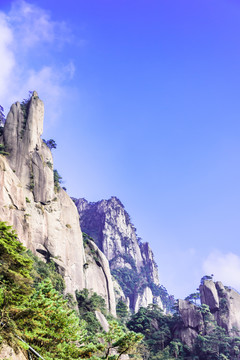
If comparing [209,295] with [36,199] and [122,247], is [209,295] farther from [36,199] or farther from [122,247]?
[122,247]

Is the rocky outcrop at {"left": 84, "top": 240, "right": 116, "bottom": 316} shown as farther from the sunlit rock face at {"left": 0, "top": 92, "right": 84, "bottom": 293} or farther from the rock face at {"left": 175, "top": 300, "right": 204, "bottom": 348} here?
the rock face at {"left": 175, "top": 300, "right": 204, "bottom": 348}

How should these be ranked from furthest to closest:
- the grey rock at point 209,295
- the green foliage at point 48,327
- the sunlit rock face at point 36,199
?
the grey rock at point 209,295, the sunlit rock face at point 36,199, the green foliage at point 48,327

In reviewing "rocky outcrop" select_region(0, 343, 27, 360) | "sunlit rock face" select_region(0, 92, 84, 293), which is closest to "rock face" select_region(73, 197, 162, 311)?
"sunlit rock face" select_region(0, 92, 84, 293)

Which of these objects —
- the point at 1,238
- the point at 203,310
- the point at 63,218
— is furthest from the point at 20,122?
the point at 203,310

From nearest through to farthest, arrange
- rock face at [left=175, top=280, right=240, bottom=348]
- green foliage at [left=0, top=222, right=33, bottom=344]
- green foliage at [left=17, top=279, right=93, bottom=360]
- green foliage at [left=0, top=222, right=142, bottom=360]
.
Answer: green foliage at [left=0, top=222, right=33, bottom=344] → green foliage at [left=0, top=222, right=142, bottom=360] → green foliage at [left=17, top=279, right=93, bottom=360] → rock face at [left=175, top=280, right=240, bottom=348]

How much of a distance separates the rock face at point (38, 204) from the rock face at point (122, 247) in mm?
45376

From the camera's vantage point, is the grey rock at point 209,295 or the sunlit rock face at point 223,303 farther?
the grey rock at point 209,295

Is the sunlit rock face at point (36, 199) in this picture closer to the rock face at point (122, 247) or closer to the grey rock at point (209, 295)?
the grey rock at point (209, 295)

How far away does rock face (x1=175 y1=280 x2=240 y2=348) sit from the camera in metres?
42.8

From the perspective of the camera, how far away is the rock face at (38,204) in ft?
102

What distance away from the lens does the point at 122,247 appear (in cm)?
10150

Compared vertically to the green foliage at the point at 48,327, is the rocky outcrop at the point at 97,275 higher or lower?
higher

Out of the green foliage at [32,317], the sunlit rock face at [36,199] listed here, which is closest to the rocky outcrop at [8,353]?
the green foliage at [32,317]

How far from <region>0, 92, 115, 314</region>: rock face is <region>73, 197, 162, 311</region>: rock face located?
1786 inches
